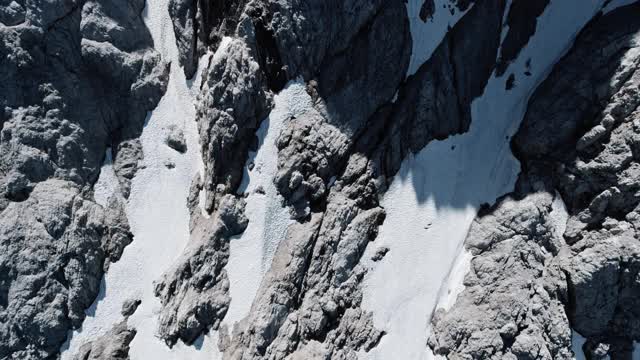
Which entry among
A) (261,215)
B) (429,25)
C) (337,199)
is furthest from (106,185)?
(429,25)

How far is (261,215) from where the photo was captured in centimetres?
3969

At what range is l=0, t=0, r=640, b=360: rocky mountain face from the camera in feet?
120

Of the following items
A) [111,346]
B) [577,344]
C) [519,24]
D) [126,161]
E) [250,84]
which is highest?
[519,24]

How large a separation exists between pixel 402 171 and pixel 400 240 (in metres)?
5.24

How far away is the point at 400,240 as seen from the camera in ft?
132

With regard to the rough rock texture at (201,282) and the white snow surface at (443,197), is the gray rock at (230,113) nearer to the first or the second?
the rough rock texture at (201,282)

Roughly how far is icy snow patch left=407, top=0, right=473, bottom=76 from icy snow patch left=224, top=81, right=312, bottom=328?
949 centimetres

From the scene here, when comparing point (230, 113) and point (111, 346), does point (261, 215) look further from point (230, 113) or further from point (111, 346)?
point (111, 346)

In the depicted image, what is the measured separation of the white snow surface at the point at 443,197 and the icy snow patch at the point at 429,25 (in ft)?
1.75

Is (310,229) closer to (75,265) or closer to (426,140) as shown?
(426,140)

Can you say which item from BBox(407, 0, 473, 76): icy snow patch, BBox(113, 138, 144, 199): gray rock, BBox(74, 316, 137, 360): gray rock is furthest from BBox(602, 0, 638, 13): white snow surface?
BBox(74, 316, 137, 360): gray rock

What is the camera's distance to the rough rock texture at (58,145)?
37656 millimetres

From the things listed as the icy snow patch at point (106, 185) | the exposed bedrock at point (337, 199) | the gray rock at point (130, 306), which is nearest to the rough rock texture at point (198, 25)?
the exposed bedrock at point (337, 199)

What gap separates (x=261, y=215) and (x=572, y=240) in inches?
823
